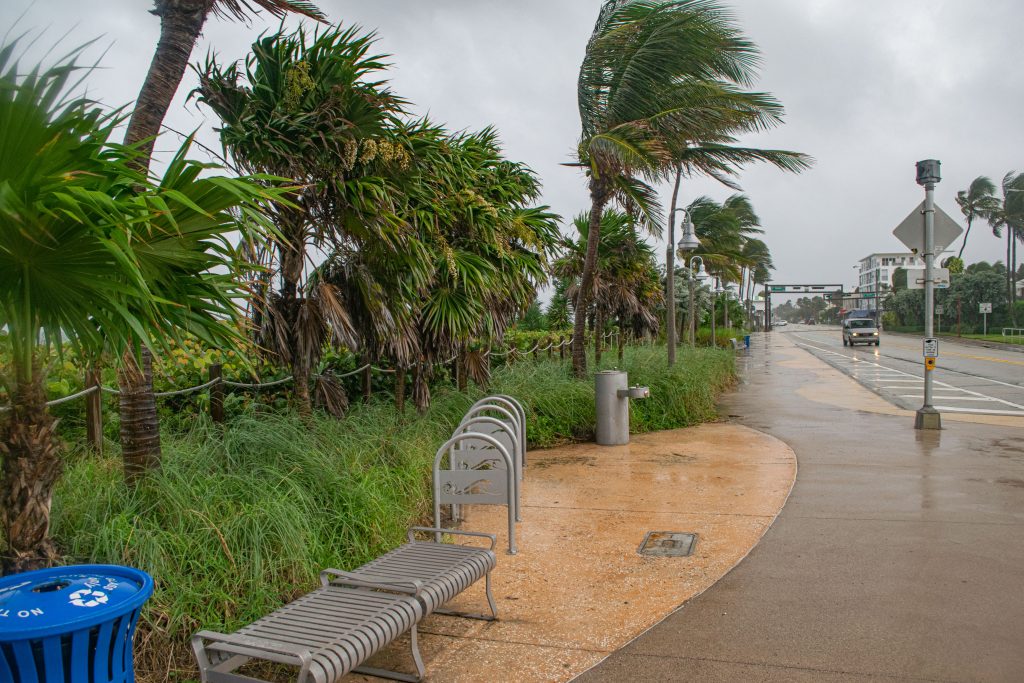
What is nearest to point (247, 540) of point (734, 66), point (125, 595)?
point (125, 595)

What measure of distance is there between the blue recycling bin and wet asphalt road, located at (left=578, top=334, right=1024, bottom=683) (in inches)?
77.0

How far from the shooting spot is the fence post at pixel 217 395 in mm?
6703

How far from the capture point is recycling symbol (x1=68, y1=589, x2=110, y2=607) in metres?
2.47

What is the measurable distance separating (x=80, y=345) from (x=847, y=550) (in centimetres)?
477

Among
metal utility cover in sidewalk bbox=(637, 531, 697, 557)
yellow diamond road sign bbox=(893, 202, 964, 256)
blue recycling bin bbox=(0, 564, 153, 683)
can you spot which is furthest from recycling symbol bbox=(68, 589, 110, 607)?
yellow diamond road sign bbox=(893, 202, 964, 256)

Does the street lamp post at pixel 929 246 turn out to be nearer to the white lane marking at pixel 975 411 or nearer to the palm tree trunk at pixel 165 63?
the white lane marking at pixel 975 411

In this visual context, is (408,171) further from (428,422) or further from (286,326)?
(428,422)

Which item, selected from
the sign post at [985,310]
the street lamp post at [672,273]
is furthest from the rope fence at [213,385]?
the sign post at [985,310]

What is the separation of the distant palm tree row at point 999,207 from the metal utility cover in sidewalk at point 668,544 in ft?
205

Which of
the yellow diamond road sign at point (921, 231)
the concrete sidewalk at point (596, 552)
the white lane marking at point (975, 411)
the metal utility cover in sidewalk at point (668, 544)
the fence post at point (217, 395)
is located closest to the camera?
the concrete sidewalk at point (596, 552)

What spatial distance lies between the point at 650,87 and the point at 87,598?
36.7 feet

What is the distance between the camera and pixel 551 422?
9.74 m

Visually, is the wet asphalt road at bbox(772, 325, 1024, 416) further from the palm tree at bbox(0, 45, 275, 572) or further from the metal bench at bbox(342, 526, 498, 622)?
the palm tree at bbox(0, 45, 275, 572)

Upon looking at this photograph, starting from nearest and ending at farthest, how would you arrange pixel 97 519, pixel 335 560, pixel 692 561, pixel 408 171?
pixel 97 519 < pixel 335 560 < pixel 692 561 < pixel 408 171
